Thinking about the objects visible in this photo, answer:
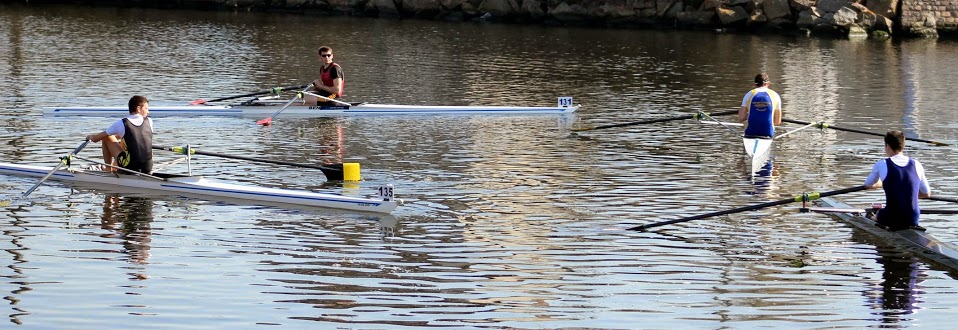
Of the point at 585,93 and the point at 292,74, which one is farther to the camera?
the point at 292,74

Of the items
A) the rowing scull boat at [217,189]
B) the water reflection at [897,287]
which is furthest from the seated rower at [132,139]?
the water reflection at [897,287]

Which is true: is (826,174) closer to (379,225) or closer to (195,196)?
(379,225)

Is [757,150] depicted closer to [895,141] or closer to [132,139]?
[895,141]

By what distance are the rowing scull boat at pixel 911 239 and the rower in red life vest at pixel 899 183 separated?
0.32 ft

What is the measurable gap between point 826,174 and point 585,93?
416 inches

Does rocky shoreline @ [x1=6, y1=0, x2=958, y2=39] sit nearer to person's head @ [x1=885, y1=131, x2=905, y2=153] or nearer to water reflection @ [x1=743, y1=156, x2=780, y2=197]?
water reflection @ [x1=743, y1=156, x2=780, y2=197]

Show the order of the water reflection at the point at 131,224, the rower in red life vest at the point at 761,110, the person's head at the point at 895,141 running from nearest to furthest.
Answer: the water reflection at the point at 131,224 < the person's head at the point at 895,141 < the rower in red life vest at the point at 761,110

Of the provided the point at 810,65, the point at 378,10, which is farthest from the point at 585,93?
the point at 378,10

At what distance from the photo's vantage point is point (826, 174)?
54.7 feet

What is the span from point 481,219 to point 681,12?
3364cm

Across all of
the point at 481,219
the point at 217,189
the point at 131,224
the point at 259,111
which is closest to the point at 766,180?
the point at 481,219

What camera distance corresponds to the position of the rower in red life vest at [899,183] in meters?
11.8

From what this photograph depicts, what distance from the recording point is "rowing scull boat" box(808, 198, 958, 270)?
37.7 ft

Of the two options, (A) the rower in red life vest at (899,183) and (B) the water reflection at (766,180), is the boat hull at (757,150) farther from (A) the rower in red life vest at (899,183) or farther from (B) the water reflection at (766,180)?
(A) the rower in red life vest at (899,183)
